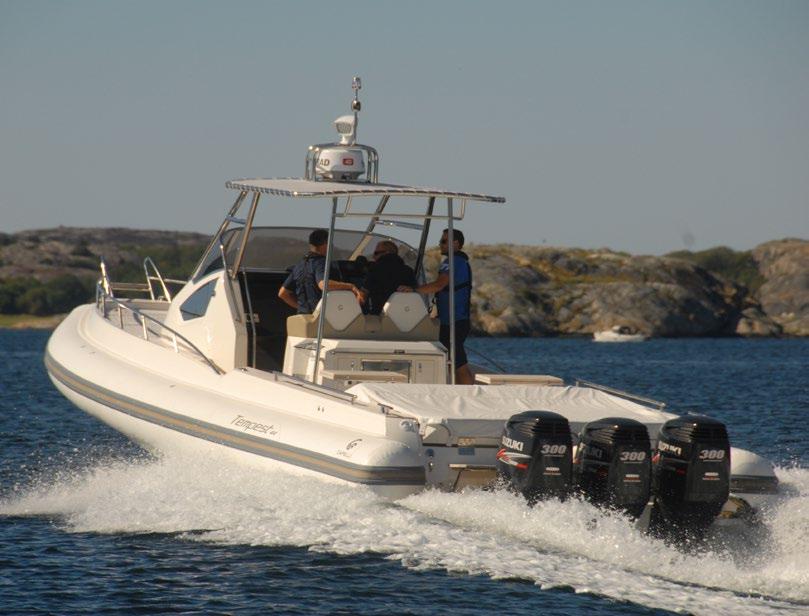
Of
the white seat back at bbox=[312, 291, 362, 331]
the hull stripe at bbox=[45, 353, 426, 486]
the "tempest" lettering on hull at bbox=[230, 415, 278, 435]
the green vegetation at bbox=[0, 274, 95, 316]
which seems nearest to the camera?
the hull stripe at bbox=[45, 353, 426, 486]

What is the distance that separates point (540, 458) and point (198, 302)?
4.85 meters

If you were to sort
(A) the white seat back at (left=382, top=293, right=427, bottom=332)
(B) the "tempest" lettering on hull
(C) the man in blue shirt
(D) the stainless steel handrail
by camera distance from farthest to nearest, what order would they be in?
(C) the man in blue shirt
(D) the stainless steel handrail
(A) the white seat back at (left=382, top=293, right=427, bottom=332)
(B) the "tempest" lettering on hull

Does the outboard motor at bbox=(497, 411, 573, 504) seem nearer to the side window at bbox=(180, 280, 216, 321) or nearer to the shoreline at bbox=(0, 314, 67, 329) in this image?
the side window at bbox=(180, 280, 216, 321)

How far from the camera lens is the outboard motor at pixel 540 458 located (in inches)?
337

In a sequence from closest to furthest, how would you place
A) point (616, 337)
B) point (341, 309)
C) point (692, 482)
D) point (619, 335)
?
point (692, 482) < point (341, 309) < point (616, 337) < point (619, 335)

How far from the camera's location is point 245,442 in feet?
32.8

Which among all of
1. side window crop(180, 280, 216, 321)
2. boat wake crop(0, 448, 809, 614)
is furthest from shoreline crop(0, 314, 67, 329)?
boat wake crop(0, 448, 809, 614)

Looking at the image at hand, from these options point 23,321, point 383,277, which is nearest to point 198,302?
point 383,277

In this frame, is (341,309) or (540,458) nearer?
(540,458)

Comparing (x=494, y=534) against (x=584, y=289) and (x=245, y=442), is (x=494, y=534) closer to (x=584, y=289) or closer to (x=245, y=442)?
(x=245, y=442)

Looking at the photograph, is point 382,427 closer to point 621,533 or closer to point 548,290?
point 621,533

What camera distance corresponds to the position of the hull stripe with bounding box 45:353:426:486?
8906mm

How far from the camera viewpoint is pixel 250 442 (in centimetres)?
995

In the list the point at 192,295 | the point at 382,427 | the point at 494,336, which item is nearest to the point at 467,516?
Result: the point at 382,427
